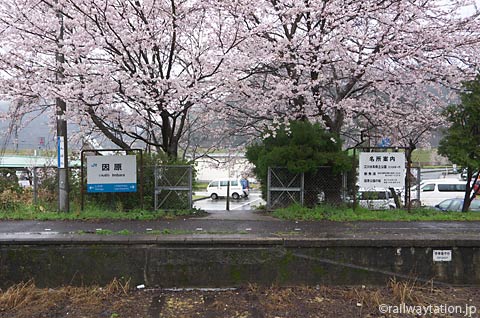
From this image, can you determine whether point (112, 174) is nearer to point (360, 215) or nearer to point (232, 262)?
point (232, 262)

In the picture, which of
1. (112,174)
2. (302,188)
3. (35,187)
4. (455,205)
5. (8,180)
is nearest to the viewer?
(112,174)

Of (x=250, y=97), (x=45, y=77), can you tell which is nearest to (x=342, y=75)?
(x=250, y=97)

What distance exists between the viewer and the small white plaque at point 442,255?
6.77 metres

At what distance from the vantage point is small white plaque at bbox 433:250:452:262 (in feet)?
22.2

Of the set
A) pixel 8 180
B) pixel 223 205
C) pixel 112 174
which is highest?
pixel 112 174

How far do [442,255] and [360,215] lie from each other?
3250mm

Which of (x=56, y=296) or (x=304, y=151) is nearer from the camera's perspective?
(x=56, y=296)

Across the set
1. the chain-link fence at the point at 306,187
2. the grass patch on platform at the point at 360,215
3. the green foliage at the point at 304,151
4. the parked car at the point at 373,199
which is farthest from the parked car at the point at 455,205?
the green foliage at the point at 304,151

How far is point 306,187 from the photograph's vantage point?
1140 cm

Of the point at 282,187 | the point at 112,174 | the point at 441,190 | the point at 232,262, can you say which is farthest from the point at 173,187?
the point at 441,190

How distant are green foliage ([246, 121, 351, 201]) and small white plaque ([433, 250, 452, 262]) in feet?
13.8

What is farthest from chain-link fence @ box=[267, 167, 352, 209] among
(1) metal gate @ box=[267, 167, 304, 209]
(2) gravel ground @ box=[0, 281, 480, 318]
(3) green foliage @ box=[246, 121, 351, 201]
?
(2) gravel ground @ box=[0, 281, 480, 318]

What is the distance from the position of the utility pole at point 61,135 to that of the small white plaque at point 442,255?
814 cm

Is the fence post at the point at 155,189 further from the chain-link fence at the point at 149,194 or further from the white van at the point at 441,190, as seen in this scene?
the white van at the point at 441,190
